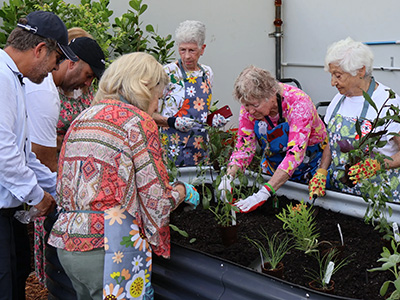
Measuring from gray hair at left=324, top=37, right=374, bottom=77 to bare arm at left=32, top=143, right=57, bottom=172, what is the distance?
1.65 meters

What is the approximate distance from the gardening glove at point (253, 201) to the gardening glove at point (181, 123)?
3.16ft

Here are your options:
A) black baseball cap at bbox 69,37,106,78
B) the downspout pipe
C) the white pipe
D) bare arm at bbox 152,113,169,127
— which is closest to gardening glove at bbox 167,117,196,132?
bare arm at bbox 152,113,169,127

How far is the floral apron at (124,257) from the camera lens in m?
1.88

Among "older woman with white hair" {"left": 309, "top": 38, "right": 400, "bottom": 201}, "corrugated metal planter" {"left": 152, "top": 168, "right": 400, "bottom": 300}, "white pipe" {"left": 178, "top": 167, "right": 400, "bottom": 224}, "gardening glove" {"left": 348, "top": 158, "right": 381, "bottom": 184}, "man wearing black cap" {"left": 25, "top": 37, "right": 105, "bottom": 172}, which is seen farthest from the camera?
"older woman with white hair" {"left": 309, "top": 38, "right": 400, "bottom": 201}

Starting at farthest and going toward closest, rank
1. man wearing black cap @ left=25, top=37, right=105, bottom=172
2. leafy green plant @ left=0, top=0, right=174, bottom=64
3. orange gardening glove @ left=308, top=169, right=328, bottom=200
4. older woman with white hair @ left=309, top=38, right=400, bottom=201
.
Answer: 1. leafy green plant @ left=0, top=0, right=174, bottom=64
2. older woman with white hair @ left=309, top=38, right=400, bottom=201
3. orange gardening glove @ left=308, top=169, right=328, bottom=200
4. man wearing black cap @ left=25, top=37, right=105, bottom=172

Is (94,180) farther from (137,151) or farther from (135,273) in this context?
(135,273)

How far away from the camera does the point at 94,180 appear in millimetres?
1850

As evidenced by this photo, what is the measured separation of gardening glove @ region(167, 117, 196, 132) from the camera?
11.3 feet

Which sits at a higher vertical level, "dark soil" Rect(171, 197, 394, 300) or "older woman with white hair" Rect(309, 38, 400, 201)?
"older woman with white hair" Rect(309, 38, 400, 201)

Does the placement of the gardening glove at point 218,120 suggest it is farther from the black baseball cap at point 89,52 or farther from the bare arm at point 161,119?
the black baseball cap at point 89,52

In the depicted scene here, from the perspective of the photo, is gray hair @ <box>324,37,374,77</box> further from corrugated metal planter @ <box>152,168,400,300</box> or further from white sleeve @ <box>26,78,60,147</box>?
white sleeve @ <box>26,78,60,147</box>

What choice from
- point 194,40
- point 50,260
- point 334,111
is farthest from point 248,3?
point 50,260

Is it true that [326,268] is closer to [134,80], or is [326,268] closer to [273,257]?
[273,257]

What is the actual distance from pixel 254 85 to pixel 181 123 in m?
0.94
